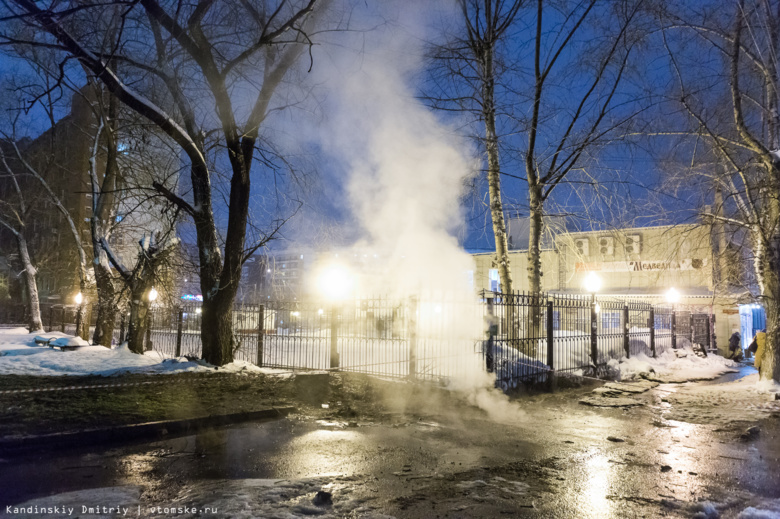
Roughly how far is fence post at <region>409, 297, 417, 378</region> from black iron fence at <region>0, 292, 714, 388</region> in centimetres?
2

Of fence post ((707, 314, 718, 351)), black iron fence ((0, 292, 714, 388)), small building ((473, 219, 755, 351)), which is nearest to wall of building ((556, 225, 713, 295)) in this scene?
small building ((473, 219, 755, 351))

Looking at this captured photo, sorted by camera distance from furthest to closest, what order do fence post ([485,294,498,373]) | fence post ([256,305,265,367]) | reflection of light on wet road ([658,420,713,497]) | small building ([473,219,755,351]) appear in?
small building ([473,219,755,351])
fence post ([256,305,265,367])
fence post ([485,294,498,373])
reflection of light on wet road ([658,420,713,497])

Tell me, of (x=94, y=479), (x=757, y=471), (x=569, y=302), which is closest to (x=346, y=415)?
(x=94, y=479)

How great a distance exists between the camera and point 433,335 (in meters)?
11.0

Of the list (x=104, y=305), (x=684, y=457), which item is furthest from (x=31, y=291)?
(x=684, y=457)

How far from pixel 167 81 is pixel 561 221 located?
11673mm

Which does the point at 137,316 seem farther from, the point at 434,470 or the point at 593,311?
the point at 593,311

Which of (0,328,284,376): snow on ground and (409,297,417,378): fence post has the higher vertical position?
(409,297,417,378): fence post

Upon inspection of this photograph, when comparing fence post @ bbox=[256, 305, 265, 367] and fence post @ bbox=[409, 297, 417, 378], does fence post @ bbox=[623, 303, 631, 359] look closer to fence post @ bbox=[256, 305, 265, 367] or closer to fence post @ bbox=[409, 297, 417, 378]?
fence post @ bbox=[409, 297, 417, 378]

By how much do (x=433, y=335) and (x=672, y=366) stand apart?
1017cm

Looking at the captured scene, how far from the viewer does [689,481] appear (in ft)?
16.8

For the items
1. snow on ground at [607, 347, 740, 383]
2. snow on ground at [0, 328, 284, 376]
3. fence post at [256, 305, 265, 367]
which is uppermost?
fence post at [256, 305, 265, 367]

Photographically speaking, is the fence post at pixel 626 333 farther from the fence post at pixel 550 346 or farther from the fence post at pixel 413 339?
the fence post at pixel 413 339

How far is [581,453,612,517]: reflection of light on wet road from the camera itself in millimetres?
4242
